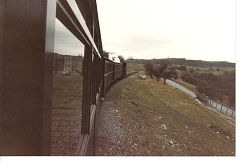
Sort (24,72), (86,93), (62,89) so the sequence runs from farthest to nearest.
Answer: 1. (86,93)
2. (62,89)
3. (24,72)

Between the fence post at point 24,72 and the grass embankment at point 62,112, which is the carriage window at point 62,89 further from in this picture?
the fence post at point 24,72

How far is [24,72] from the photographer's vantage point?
41 cm

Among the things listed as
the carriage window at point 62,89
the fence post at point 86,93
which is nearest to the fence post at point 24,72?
the carriage window at point 62,89

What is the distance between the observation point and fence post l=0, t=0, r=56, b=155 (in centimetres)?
40

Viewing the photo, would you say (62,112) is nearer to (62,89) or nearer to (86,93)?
(62,89)

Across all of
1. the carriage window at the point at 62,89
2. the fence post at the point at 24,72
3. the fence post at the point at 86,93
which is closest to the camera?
the fence post at the point at 24,72

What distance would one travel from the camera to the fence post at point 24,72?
40cm

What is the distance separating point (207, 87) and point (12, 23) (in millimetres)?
33449

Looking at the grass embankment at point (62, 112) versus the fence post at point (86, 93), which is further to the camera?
the fence post at point (86, 93)

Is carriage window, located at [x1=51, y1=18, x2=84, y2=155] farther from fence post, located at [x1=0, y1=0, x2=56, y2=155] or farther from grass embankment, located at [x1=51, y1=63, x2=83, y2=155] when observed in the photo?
fence post, located at [x1=0, y1=0, x2=56, y2=155]

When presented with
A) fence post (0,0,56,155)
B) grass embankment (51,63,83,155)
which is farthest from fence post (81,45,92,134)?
fence post (0,0,56,155)

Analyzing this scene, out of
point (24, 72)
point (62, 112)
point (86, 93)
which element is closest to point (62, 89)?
point (62, 112)

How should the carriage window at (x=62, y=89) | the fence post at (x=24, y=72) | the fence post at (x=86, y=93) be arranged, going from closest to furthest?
the fence post at (x=24, y=72)
the carriage window at (x=62, y=89)
the fence post at (x=86, y=93)

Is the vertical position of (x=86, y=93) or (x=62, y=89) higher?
(x=62, y=89)
